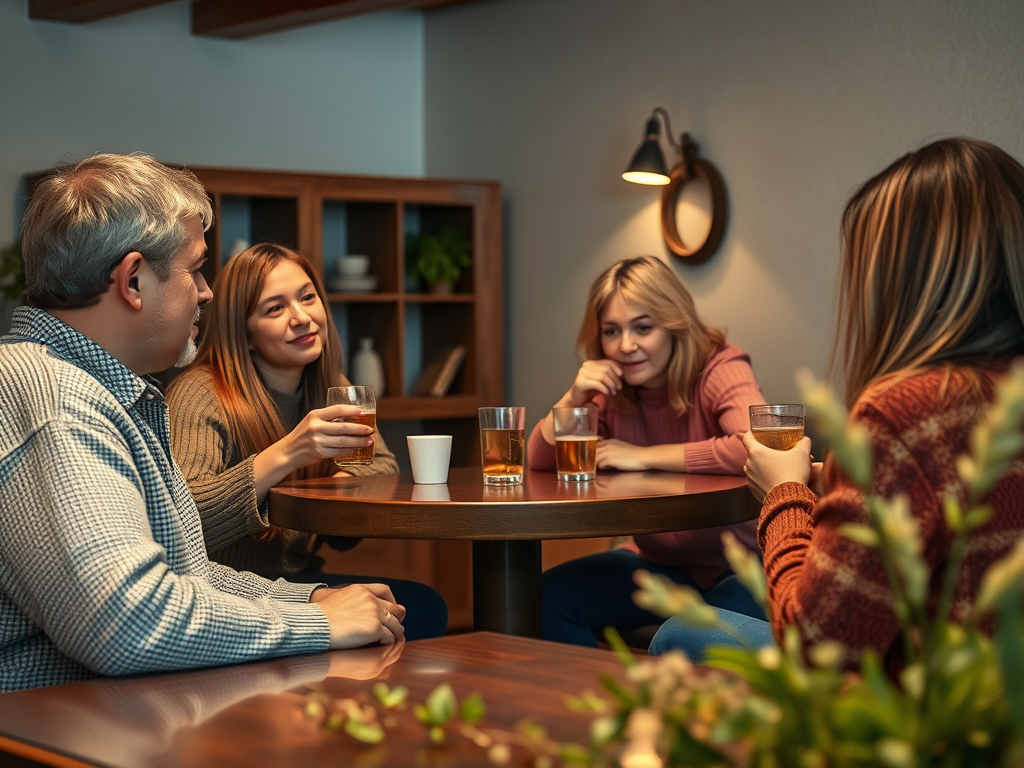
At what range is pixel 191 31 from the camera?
5.02 m

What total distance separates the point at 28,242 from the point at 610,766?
1230mm

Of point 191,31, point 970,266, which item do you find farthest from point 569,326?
point 970,266

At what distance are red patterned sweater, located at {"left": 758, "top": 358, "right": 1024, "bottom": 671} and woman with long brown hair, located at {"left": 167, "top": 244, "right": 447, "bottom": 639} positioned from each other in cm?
134

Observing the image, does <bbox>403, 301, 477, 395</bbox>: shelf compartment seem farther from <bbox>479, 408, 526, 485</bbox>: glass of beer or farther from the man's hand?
the man's hand

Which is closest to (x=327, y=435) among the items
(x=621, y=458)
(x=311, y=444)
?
(x=311, y=444)

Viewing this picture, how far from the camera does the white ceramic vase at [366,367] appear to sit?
507cm

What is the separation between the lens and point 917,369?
122cm

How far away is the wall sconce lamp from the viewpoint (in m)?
4.41

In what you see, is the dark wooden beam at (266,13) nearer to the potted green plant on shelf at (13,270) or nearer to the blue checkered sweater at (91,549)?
the potted green plant on shelf at (13,270)

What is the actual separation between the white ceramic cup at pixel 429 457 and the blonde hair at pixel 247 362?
15.0 inches

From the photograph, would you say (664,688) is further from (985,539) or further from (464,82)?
(464,82)

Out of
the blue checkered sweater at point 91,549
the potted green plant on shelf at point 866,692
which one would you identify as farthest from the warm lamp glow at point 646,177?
the potted green plant on shelf at point 866,692

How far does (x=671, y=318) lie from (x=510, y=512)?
1.07 metres

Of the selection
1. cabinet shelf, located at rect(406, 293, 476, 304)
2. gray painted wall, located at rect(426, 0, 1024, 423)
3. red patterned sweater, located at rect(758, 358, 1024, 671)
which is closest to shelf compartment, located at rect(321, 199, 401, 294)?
cabinet shelf, located at rect(406, 293, 476, 304)
